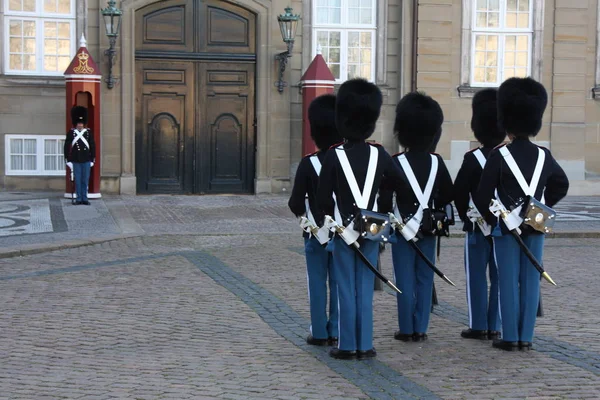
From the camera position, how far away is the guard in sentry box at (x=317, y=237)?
695 centimetres

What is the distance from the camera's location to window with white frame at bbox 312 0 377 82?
20359 mm

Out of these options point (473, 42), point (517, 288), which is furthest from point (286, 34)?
point (517, 288)

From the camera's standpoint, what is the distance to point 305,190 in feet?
22.9

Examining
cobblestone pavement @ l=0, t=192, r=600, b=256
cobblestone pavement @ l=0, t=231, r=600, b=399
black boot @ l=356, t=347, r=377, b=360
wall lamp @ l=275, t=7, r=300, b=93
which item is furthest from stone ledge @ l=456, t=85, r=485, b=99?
black boot @ l=356, t=347, r=377, b=360

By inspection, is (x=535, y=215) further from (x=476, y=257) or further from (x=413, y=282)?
(x=413, y=282)

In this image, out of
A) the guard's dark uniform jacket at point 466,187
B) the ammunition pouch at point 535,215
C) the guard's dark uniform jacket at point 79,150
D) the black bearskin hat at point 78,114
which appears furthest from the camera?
the black bearskin hat at point 78,114

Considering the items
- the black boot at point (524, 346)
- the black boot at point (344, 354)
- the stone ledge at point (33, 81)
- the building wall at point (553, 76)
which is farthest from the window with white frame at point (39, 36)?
the black boot at point (524, 346)

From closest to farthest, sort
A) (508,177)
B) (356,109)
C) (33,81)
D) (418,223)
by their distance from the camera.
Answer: (356,109)
(508,177)
(418,223)
(33,81)

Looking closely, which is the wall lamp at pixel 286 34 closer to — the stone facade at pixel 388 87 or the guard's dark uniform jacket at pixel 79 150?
the stone facade at pixel 388 87

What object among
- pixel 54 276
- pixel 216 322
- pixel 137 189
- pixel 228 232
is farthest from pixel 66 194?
pixel 216 322

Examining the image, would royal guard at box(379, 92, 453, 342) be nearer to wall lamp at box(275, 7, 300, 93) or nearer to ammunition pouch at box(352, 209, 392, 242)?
ammunition pouch at box(352, 209, 392, 242)

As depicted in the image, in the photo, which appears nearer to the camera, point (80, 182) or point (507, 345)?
point (507, 345)

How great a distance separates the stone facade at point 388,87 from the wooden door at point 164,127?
0.28 m

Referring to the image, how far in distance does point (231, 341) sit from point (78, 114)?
11087mm
